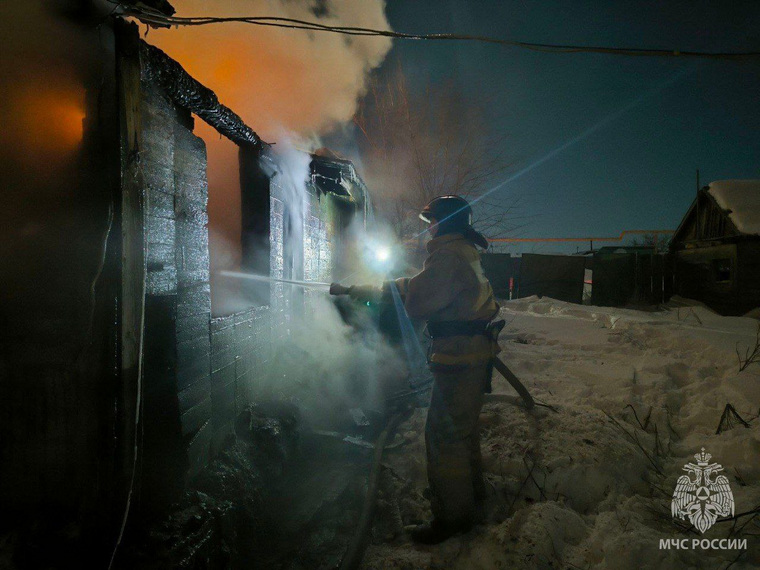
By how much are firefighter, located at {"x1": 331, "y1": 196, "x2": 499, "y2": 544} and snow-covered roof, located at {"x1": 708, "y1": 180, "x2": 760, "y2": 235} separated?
516 inches

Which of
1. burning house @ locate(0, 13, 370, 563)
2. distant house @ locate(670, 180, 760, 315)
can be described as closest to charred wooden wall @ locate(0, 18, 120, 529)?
burning house @ locate(0, 13, 370, 563)

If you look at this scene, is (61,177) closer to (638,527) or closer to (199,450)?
(199,450)

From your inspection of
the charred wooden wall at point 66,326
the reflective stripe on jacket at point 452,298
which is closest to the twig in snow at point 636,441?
the reflective stripe on jacket at point 452,298

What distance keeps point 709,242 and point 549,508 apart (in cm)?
1396

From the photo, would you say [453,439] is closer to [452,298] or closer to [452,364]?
[452,364]

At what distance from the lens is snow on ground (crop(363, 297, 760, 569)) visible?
2385mm

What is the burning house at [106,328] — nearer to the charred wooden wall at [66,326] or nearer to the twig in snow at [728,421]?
the charred wooden wall at [66,326]

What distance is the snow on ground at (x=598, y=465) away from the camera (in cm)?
238

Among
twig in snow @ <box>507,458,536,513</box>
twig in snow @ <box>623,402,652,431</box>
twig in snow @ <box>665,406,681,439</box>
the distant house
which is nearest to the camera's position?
twig in snow @ <box>507,458,536,513</box>

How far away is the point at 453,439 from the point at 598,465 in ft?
4.62

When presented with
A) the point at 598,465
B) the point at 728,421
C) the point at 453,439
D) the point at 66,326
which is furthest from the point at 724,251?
the point at 66,326

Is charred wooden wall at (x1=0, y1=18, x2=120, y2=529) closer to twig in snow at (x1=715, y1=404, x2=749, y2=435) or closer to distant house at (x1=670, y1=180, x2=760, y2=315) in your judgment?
twig in snow at (x1=715, y1=404, x2=749, y2=435)

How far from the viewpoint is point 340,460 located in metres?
4.19

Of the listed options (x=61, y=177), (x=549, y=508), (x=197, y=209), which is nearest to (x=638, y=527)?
(x=549, y=508)
